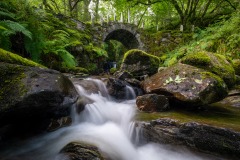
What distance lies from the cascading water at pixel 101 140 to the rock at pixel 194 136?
168 mm

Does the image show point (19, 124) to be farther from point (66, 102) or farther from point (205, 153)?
point (205, 153)

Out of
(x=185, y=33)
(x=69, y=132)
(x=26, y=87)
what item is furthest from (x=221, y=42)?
(x=26, y=87)

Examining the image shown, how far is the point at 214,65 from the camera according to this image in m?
5.37

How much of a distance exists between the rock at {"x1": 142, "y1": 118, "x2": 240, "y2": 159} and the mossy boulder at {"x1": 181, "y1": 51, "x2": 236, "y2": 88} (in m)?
2.45

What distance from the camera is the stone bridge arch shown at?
1476cm

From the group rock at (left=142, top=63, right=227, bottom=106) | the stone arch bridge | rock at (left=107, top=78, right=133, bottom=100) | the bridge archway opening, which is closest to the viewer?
rock at (left=142, top=63, right=227, bottom=106)

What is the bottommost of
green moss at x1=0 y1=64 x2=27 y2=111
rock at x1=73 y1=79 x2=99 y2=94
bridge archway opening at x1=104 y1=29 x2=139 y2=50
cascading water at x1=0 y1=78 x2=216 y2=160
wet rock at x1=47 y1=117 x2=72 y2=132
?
cascading water at x1=0 y1=78 x2=216 y2=160

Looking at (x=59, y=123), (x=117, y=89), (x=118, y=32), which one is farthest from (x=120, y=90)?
(x=118, y=32)

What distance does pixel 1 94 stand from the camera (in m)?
2.87

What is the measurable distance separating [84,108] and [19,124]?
1526 millimetres

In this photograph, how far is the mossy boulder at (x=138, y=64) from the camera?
8.75 meters

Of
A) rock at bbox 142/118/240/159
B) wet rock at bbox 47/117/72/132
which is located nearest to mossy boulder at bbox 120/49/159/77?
wet rock at bbox 47/117/72/132

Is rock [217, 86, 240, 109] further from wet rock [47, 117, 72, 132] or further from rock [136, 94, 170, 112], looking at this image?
wet rock [47, 117, 72, 132]

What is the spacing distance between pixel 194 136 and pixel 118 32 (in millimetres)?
13460
